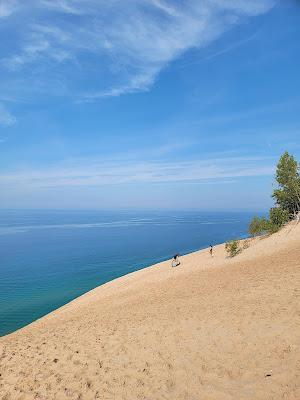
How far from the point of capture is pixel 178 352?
12750 mm

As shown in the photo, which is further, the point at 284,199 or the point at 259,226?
the point at 284,199

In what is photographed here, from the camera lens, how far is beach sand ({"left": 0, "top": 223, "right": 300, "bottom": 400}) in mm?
10047

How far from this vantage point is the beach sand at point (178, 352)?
10047 mm

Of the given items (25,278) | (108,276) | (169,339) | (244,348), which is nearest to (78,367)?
(169,339)

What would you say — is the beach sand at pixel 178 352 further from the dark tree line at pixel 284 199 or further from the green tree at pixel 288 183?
the green tree at pixel 288 183

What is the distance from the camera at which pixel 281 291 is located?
17781 mm

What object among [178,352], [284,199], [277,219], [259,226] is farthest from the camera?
[284,199]

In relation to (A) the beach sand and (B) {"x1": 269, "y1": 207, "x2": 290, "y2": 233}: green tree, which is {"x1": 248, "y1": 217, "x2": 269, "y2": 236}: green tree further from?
(A) the beach sand

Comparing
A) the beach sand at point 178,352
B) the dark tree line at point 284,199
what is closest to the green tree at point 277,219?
the dark tree line at point 284,199

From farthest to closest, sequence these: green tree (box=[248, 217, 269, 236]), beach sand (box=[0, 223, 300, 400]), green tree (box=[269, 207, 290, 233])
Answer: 1. green tree (box=[248, 217, 269, 236])
2. green tree (box=[269, 207, 290, 233])
3. beach sand (box=[0, 223, 300, 400])

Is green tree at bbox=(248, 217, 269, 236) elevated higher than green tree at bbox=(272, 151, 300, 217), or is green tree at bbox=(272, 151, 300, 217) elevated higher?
green tree at bbox=(272, 151, 300, 217)

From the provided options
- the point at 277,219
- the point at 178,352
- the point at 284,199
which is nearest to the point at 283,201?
the point at 284,199

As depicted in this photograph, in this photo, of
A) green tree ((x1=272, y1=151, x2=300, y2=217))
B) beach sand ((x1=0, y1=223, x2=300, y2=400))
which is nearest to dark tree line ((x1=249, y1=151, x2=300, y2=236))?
green tree ((x1=272, y1=151, x2=300, y2=217))

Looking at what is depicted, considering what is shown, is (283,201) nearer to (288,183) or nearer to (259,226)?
(288,183)
